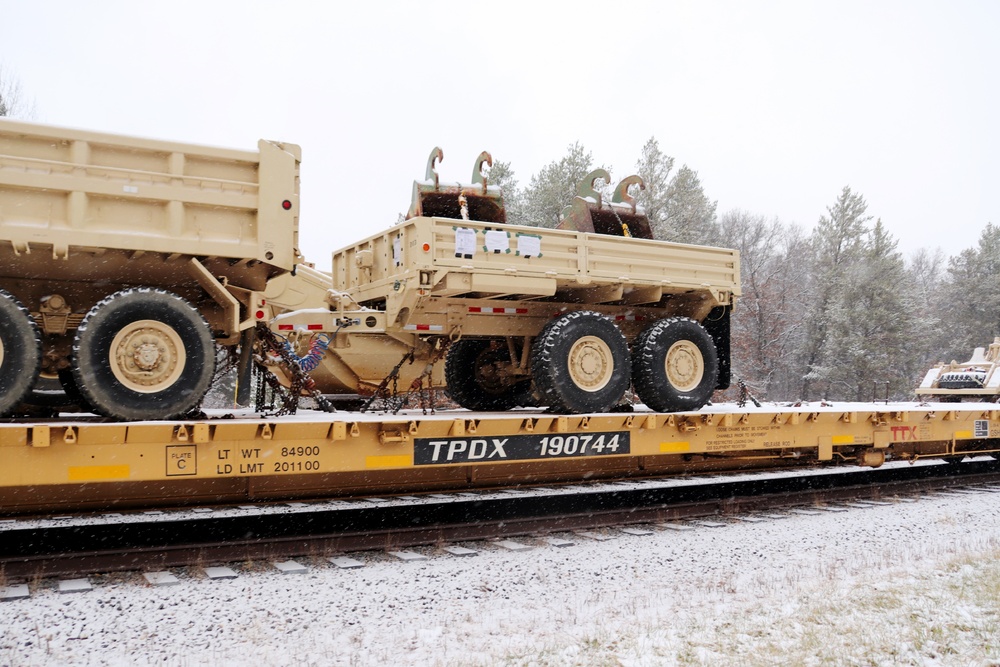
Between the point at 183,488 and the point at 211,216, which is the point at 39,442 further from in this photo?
the point at 211,216

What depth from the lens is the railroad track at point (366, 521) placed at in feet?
20.4

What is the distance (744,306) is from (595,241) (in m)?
31.4

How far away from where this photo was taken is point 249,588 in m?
5.63

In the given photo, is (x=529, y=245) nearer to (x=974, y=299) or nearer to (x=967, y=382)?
(x=967, y=382)

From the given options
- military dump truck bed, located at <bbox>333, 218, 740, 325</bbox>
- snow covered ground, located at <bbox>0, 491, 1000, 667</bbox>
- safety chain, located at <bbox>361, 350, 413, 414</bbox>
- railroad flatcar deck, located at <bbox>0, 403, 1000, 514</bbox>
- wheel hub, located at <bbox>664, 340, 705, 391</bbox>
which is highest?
military dump truck bed, located at <bbox>333, 218, 740, 325</bbox>

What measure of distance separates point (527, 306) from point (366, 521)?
2.89m

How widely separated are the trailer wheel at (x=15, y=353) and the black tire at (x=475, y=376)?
5.37m

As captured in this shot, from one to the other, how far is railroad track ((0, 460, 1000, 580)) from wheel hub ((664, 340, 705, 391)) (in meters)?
1.31

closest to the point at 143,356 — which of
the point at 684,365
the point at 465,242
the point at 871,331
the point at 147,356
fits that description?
the point at 147,356

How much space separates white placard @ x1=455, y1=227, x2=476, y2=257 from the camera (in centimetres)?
779

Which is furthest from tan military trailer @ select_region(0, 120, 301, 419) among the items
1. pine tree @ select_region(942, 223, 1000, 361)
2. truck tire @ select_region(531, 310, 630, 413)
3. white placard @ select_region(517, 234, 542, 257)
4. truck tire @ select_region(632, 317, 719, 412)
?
pine tree @ select_region(942, 223, 1000, 361)

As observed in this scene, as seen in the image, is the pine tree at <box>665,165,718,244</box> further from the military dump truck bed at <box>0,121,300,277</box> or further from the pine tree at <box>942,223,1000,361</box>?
the military dump truck bed at <box>0,121,300,277</box>

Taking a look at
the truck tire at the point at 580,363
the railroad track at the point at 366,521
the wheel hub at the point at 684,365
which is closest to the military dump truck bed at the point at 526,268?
the truck tire at the point at 580,363

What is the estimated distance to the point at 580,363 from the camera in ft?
27.2
